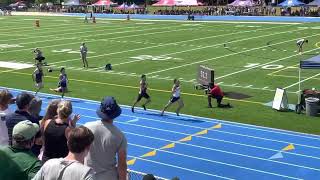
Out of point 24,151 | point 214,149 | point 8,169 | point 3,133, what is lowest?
point 214,149

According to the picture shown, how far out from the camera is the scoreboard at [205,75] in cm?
2066

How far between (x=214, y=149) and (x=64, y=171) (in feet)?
30.5

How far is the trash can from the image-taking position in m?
17.1

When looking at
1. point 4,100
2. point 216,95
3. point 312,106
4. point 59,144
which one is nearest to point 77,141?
point 59,144

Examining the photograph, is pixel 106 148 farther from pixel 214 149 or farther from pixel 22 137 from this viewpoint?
pixel 214 149

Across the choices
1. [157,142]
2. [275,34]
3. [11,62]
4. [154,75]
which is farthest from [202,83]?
[275,34]

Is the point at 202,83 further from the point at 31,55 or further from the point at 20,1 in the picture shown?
the point at 20,1

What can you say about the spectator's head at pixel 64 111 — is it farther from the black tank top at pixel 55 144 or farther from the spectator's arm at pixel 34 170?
the spectator's arm at pixel 34 170

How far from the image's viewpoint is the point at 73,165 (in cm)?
470

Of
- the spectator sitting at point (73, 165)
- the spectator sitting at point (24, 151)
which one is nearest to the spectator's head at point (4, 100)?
the spectator sitting at point (24, 151)

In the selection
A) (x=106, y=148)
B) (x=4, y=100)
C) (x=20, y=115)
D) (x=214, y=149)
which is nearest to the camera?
(x=106, y=148)

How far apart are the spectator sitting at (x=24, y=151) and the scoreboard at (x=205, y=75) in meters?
15.8

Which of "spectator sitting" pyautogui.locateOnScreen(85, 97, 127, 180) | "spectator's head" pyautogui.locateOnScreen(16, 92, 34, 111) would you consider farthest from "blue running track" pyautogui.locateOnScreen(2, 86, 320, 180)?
"spectator sitting" pyautogui.locateOnScreen(85, 97, 127, 180)

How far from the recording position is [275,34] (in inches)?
1762
